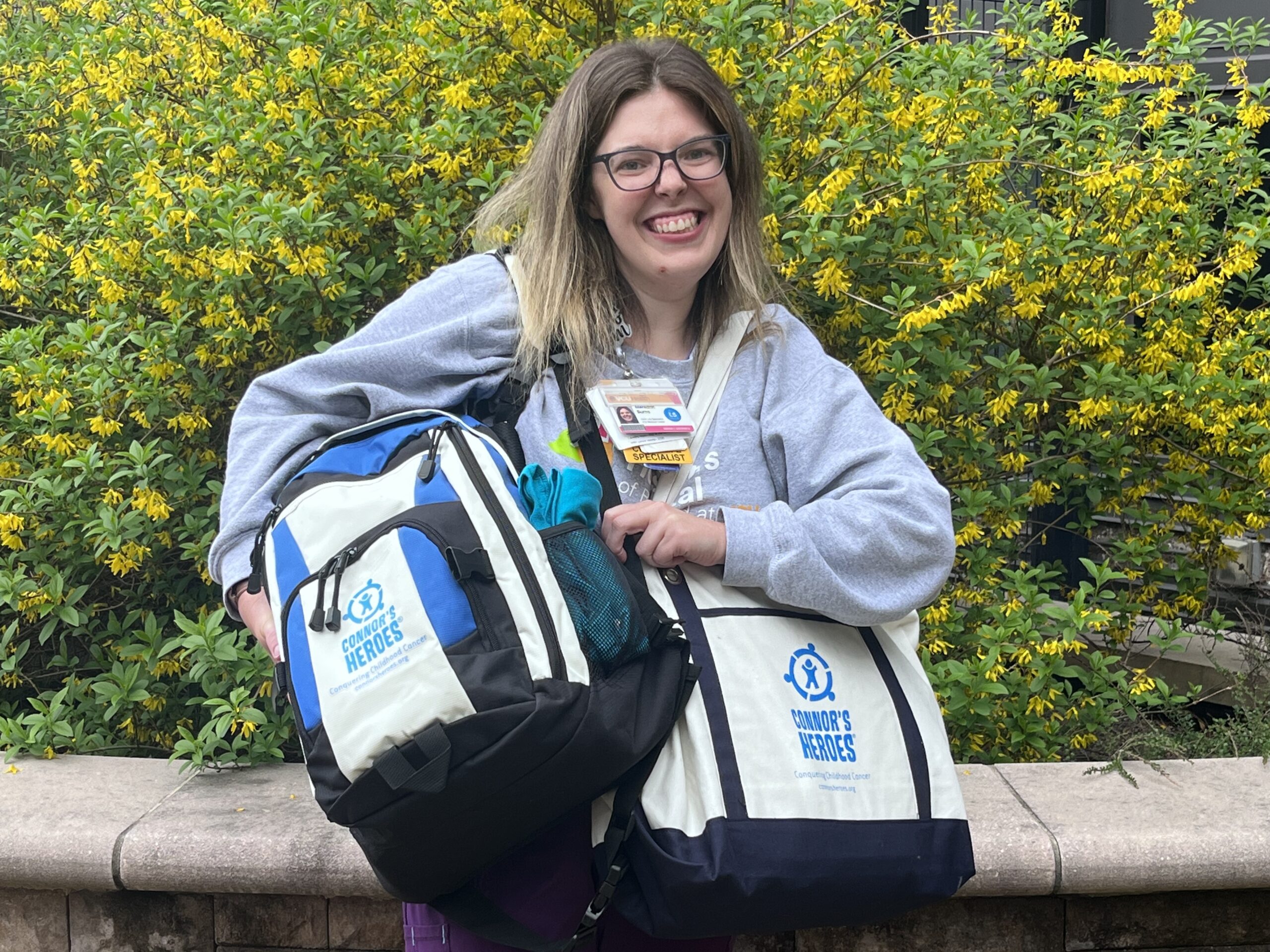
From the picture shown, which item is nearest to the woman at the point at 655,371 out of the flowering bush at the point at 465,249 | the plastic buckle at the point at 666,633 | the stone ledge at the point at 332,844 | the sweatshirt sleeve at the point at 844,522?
the sweatshirt sleeve at the point at 844,522

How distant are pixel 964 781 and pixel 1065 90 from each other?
7.47ft

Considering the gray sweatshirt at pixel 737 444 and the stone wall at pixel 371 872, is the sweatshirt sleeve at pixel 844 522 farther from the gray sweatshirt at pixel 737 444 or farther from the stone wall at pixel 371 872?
the stone wall at pixel 371 872

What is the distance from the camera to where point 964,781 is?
262 centimetres

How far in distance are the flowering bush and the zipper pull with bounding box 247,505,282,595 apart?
1.11 m

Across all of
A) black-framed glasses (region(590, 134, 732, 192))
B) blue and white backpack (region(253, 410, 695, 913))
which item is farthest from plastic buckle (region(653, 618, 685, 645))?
black-framed glasses (region(590, 134, 732, 192))

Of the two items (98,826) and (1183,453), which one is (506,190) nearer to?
(98,826)

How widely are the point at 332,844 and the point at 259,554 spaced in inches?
38.0

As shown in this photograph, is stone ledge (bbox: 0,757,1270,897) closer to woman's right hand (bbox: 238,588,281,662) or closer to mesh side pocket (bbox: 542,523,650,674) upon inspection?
woman's right hand (bbox: 238,588,281,662)

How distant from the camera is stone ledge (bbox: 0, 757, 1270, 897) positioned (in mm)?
2299

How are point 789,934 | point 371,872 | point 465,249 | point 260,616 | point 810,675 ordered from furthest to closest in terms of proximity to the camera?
point 465,249 → point 789,934 → point 371,872 → point 260,616 → point 810,675

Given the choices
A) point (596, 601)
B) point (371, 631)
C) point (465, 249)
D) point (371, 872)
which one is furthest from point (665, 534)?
point (465, 249)

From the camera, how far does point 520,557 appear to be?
137 cm

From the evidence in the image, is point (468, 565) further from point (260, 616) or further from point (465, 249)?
point (465, 249)

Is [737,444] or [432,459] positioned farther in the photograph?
[737,444]
